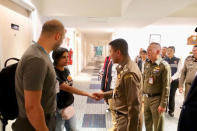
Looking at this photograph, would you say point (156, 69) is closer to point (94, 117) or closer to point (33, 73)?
point (33, 73)

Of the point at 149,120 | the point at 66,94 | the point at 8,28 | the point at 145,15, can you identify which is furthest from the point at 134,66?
the point at 145,15

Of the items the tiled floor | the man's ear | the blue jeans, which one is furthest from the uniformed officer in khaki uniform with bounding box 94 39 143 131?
the tiled floor

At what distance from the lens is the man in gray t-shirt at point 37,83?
955mm

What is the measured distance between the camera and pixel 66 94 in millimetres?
1795

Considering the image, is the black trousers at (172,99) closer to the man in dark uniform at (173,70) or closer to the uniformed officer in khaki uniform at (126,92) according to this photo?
the man in dark uniform at (173,70)

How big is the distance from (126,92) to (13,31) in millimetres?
1808

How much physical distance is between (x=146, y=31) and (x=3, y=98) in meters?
5.83

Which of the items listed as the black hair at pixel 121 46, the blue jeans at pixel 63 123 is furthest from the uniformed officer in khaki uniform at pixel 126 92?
the blue jeans at pixel 63 123

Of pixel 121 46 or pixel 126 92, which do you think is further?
pixel 121 46

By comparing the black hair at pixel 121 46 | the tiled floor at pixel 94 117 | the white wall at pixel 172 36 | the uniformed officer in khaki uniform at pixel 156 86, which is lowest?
the tiled floor at pixel 94 117

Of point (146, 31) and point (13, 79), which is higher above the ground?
point (146, 31)

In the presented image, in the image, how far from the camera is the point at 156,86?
2217 mm

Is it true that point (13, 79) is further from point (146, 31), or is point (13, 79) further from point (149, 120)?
point (146, 31)

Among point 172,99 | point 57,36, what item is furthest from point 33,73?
point 172,99
